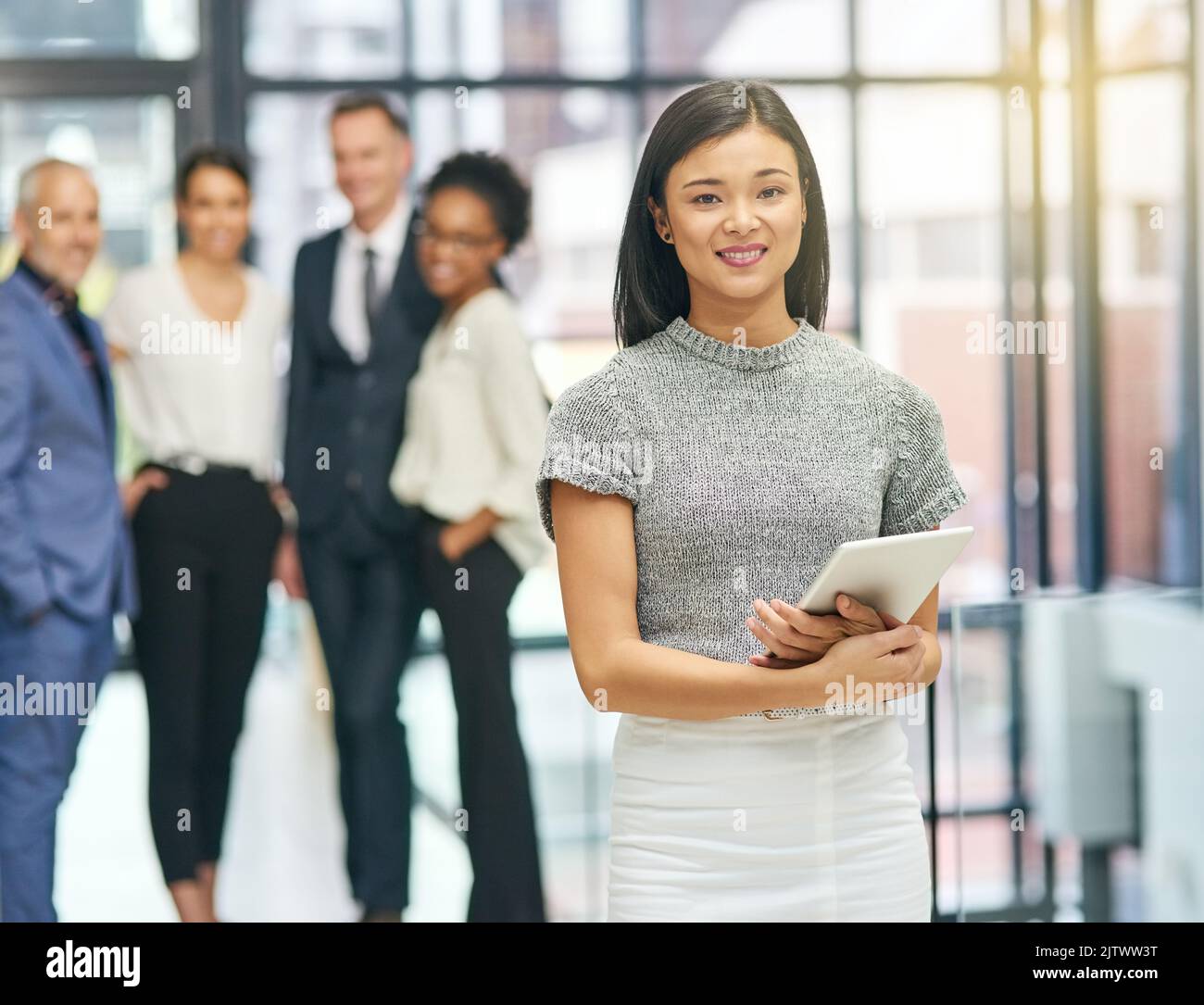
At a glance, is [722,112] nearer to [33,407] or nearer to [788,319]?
[788,319]

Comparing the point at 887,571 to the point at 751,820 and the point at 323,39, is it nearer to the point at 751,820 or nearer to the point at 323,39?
the point at 751,820

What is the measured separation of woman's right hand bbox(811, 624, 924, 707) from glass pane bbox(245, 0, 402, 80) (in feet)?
7.99

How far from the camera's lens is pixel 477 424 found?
331 cm

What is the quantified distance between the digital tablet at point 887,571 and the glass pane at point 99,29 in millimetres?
2589

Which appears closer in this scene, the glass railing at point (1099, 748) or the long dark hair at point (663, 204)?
the long dark hair at point (663, 204)

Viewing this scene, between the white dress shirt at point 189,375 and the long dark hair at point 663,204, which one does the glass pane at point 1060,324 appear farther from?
the long dark hair at point 663,204

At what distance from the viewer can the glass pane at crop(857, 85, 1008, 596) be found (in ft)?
12.3

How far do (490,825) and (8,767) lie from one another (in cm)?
114

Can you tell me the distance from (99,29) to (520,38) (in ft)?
3.45

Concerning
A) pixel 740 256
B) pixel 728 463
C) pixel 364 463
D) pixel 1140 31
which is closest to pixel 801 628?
pixel 728 463

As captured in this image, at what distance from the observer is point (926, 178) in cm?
378

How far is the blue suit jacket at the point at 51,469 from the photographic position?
304cm

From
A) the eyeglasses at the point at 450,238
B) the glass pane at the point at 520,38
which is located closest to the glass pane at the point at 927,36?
the glass pane at the point at 520,38
